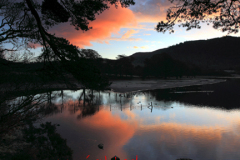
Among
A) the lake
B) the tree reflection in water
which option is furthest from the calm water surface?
the tree reflection in water

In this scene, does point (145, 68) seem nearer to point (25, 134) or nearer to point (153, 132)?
point (153, 132)

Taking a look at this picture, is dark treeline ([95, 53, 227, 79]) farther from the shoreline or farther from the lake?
the lake

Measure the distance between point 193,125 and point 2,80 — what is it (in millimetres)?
20804

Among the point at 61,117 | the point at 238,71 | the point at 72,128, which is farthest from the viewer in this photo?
the point at 238,71

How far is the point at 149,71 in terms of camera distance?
94.8m

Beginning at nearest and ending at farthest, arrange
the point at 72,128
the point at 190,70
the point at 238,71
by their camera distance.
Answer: the point at 72,128
the point at 190,70
the point at 238,71

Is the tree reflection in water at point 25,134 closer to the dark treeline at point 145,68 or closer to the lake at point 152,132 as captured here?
the lake at point 152,132

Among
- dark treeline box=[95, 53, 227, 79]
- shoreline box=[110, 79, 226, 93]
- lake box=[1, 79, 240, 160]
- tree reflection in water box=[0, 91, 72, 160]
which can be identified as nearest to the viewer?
tree reflection in water box=[0, 91, 72, 160]

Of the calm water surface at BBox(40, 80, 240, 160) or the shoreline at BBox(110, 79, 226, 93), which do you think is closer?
the calm water surface at BBox(40, 80, 240, 160)

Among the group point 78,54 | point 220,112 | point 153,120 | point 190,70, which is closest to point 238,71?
point 190,70

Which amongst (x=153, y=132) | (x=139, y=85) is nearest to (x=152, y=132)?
(x=153, y=132)

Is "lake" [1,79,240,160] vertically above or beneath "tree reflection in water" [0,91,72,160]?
beneath

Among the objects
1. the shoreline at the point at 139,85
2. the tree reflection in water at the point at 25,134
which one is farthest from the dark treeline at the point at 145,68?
the tree reflection in water at the point at 25,134

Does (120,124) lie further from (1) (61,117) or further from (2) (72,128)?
(1) (61,117)
